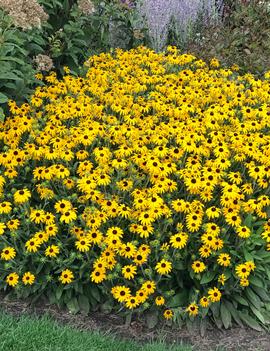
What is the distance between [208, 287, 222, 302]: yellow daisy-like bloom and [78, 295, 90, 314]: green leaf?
2.71 ft

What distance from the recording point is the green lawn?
3.46 m

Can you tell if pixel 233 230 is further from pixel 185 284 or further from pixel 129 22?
pixel 129 22

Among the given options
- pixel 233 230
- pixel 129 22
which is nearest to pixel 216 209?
pixel 233 230

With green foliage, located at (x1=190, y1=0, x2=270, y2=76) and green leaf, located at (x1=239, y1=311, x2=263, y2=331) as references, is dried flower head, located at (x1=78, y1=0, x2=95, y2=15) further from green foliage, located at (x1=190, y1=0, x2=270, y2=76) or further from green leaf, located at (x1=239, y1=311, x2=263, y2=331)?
green leaf, located at (x1=239, y1=311, x2=263, y2=331)

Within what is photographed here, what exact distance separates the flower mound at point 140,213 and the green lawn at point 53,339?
240mm

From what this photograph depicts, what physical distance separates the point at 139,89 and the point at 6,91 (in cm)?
117

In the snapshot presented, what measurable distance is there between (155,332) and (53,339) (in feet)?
2.22

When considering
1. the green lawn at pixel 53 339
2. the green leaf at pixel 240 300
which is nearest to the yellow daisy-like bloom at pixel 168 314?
the green lawn at pixel 53 339

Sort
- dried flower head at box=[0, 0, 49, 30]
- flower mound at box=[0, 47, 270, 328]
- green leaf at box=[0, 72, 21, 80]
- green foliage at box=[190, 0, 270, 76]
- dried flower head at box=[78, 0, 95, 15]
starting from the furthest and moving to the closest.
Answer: green foliage at box=[190, 0, 270, 76]
dried flower head at box=[78, 0, 95, 15]
green leaf at box=[0, 72, 21, 80]
dried flower head at box=[0, 0, 49, 30]
flower mound at box=[0, 47, 270, 328]

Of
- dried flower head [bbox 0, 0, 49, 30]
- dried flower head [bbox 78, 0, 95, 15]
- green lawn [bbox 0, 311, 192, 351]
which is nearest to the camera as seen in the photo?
green lawn [bbox 0, 311, 192, 351]

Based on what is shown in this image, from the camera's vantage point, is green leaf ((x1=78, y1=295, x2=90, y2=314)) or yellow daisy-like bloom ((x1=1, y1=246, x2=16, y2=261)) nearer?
yellow daisy-like bloom ((x1=1, y1=246, x2=16, y2=261))

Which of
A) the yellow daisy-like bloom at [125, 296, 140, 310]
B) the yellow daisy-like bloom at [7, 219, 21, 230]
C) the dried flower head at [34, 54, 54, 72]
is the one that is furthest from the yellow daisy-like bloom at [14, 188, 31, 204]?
the dried flower head at [34, 54, 54, 72]

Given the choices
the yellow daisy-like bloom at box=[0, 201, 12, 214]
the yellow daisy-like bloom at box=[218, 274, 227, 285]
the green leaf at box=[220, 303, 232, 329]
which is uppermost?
the yellow daisy-like bloom at box=[0, 201, 12, 214]

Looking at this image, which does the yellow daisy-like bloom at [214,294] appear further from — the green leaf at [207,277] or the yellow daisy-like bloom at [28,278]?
the yellow daisy-like bloom at [28,278]
